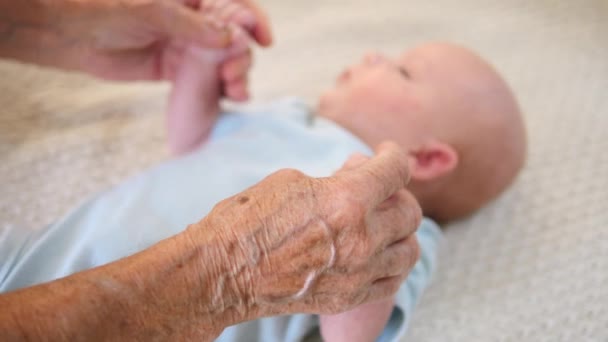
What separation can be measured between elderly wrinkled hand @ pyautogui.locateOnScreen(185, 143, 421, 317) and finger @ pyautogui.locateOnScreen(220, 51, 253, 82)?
0.50 metres

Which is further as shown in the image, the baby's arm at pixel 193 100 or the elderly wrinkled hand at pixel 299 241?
the baby's arm at pixel 193 100

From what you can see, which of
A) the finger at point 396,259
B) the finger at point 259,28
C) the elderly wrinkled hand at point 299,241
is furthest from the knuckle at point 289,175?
the finger at point 259,28

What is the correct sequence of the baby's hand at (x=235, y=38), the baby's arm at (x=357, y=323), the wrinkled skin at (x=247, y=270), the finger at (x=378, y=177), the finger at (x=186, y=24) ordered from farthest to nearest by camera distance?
the baby's hand at (x=235, y=38)
the finger at (x=186, y=24)
the baby's arm at (x=357, y=323)
the finger at (x=378, y=177)
the wrinkled skin at (x=247, y=270)

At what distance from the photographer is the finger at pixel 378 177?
2.05ft

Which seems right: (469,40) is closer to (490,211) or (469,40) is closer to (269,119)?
(490,211)

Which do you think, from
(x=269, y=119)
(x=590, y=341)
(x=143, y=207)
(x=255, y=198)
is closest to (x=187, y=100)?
(x=269, y=119)

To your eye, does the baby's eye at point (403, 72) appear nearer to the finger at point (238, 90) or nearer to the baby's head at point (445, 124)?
the baby's head at point (445, 124)

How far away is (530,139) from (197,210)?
79 cm

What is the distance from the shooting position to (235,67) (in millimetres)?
1080

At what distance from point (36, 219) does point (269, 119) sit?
47cm

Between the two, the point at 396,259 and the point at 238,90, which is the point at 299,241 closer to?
the point at 396,259

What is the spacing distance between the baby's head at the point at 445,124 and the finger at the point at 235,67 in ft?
0.64

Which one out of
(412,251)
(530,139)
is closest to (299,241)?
(412,251)

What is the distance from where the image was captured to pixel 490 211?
111 cm
